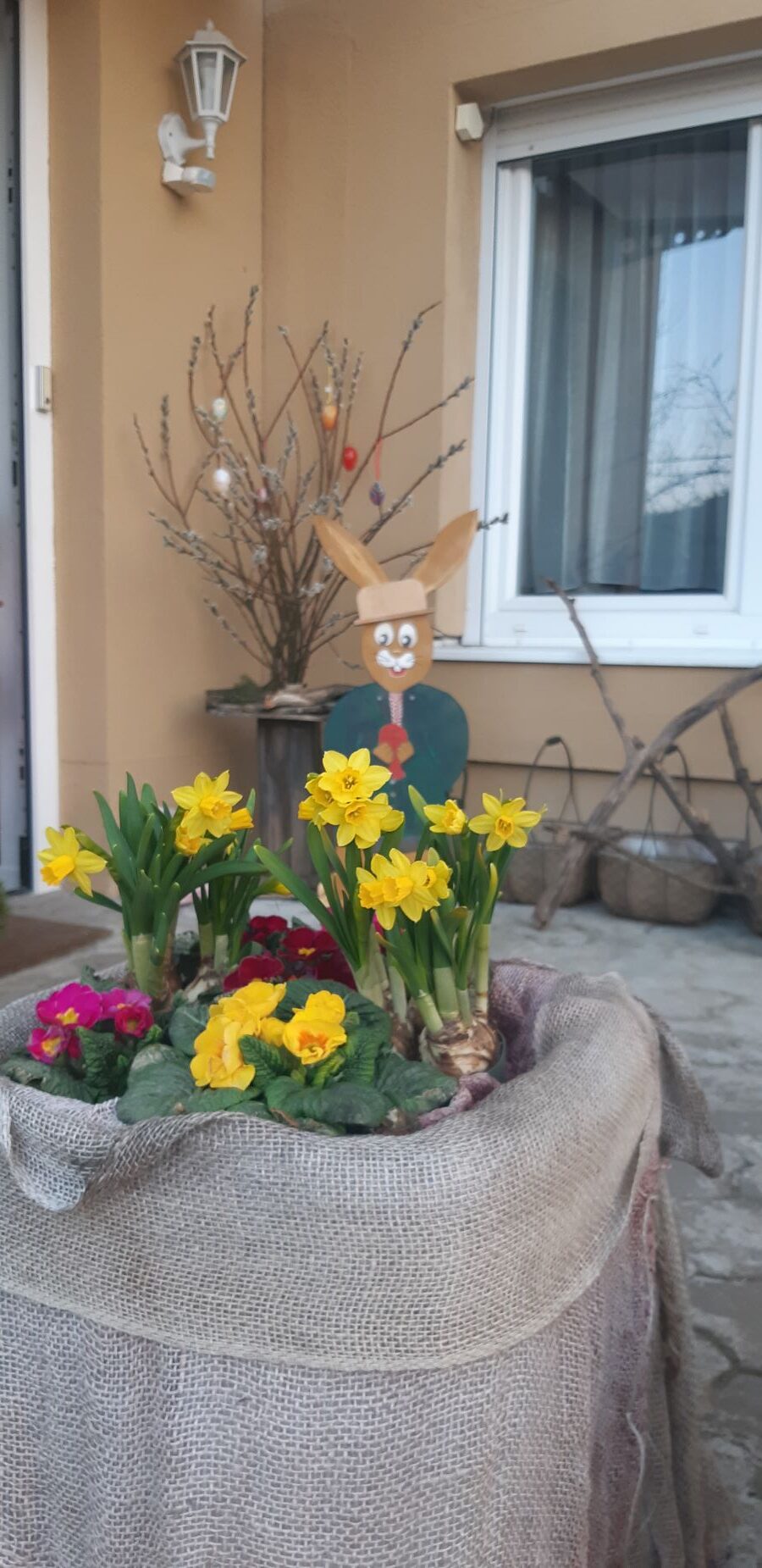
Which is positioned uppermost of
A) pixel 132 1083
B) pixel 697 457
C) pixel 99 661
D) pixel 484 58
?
pixel 484 58

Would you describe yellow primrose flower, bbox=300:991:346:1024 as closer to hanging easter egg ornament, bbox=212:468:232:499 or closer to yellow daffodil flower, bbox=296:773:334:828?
yellow daffodil flower, bbox=296:773:334:828

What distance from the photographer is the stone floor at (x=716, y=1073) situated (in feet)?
3.84

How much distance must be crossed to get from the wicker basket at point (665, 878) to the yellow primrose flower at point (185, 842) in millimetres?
2366

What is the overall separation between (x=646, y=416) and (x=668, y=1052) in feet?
10.2

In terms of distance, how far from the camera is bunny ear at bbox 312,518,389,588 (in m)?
2.54

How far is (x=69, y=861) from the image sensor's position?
34.9 inches

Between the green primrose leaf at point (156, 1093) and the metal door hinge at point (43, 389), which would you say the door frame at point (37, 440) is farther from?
the green primrose leaf at point (156, 1093)

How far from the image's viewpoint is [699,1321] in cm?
132

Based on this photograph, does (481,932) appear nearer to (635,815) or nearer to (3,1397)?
(3,1397)

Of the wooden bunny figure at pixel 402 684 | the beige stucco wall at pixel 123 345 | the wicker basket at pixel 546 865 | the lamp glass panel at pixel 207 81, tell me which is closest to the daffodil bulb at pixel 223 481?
the beige stucco wall at pixel 123 345

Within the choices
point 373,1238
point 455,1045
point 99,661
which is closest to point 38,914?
point 99,661

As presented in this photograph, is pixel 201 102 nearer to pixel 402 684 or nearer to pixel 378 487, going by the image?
pixel 378 487

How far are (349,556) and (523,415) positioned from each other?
1491mm

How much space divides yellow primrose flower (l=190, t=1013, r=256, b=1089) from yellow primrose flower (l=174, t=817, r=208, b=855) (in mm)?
238
